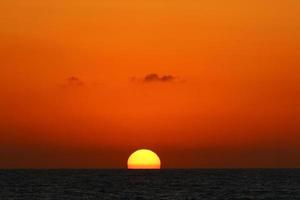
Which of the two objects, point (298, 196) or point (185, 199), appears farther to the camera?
point (298, 196)

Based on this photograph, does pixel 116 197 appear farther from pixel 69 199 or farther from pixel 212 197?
pixel 212 197

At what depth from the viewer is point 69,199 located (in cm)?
8606

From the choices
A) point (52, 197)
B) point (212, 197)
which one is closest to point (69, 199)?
point (52, 197)

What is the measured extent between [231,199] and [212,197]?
4122 millimetres

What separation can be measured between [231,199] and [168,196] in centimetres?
948

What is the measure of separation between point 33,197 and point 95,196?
333 inches

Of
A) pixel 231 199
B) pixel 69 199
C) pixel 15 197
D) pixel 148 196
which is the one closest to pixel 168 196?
pixel 148 196

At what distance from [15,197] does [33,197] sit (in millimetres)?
2437

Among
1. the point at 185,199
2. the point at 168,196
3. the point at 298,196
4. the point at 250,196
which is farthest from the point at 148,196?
the point at 298,196

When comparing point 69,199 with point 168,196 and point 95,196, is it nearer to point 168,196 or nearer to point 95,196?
point 95,196

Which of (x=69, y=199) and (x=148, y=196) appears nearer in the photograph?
(x=69, y=199)

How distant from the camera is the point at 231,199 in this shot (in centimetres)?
8906

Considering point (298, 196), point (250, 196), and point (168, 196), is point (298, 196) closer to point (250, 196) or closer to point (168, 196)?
point (250, 196)

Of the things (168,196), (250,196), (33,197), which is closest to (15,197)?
(33,197)
